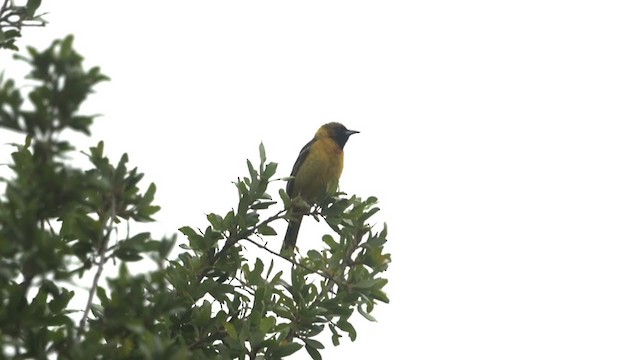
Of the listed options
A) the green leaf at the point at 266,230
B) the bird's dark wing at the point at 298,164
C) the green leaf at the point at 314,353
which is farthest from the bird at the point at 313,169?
the green leaf at the point at 314,353

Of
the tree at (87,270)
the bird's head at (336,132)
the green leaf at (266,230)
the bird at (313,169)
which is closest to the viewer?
the tree at (87,270)

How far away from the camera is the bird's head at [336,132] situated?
28.2 ft

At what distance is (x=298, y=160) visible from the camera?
8141 millimetres

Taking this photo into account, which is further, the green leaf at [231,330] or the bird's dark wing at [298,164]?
the bird's dark wing at [298,164]

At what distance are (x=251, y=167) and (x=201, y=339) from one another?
3.68 feet

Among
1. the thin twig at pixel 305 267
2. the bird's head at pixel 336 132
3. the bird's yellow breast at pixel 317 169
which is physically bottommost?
the thin twig at pixel 305 267

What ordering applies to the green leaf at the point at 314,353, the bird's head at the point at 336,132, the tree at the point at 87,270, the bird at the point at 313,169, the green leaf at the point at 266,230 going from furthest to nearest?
the bird's head at the point at 336,132
the bird at the point at 313,169
the green leaf at the point at 266,230
the green leaf at the point at 314,353
the tree at the point at 87,270

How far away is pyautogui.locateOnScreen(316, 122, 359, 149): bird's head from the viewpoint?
8586 mm

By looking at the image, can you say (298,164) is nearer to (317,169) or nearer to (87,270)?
(317,169)

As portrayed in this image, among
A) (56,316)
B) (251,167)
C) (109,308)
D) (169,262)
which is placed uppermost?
(251,167)

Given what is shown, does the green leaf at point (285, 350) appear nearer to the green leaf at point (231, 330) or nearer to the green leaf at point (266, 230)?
the green leaf at point (231, 330)

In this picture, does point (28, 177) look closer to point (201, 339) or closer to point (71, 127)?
point (71, 127)

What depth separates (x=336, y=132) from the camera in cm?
873

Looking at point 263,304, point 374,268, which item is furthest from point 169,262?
point 374,268
